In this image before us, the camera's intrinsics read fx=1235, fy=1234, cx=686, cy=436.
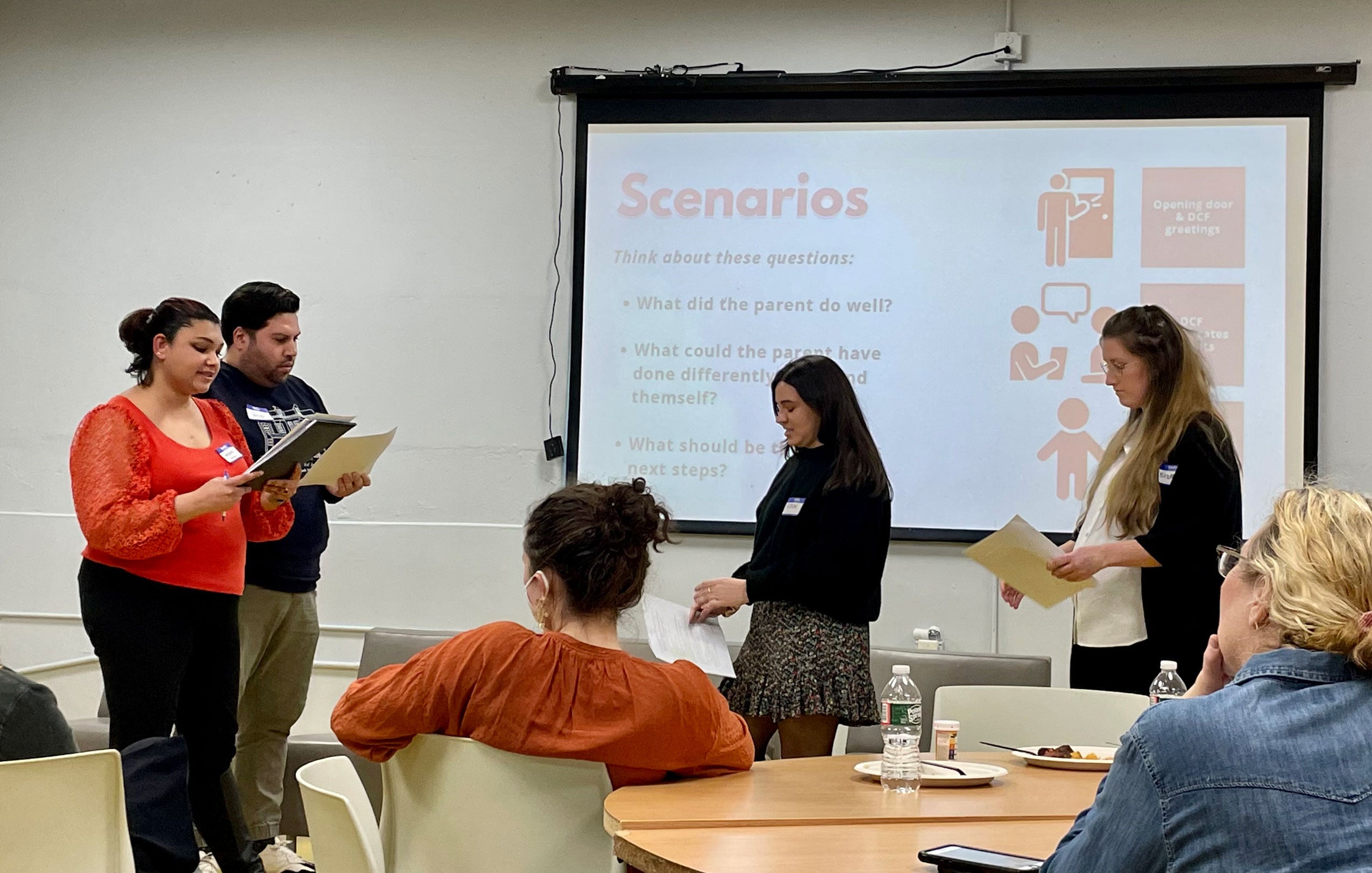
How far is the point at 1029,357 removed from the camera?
4.55m

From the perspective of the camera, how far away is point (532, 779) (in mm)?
1806

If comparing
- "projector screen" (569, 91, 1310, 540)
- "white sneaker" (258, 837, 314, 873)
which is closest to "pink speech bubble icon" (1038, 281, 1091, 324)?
"projector screen" (569, 91, 1310, 540)

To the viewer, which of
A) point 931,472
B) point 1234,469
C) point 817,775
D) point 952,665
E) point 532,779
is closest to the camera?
point 532,779

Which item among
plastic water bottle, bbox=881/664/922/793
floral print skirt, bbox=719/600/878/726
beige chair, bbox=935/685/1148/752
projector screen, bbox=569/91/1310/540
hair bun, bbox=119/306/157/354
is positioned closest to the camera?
plastic water bottle, bbox=881/664/922/793

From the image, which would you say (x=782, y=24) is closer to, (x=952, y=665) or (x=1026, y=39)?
(x=1026, y=39)

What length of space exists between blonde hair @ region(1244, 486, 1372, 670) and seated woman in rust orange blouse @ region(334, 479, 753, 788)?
0.97 meters

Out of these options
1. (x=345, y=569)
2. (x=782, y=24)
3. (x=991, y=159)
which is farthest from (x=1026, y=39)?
(x=345, y=569)

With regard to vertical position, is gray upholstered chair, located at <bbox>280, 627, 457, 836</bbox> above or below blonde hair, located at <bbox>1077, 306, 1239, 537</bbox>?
below

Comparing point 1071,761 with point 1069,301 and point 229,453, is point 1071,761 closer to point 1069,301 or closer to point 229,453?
point 229,453

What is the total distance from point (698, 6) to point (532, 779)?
3.70 meters

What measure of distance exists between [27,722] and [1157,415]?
8.09ft

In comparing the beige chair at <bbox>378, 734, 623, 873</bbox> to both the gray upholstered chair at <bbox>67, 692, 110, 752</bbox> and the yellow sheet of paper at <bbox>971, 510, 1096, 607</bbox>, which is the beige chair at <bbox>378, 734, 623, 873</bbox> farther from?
the gray upholstered chair at <bbox>67, 692, 110, 752</bbox>

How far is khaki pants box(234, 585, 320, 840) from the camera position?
3521 mm

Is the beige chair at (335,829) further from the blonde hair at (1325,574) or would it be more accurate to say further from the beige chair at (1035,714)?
the beige chair at (1035,714)
